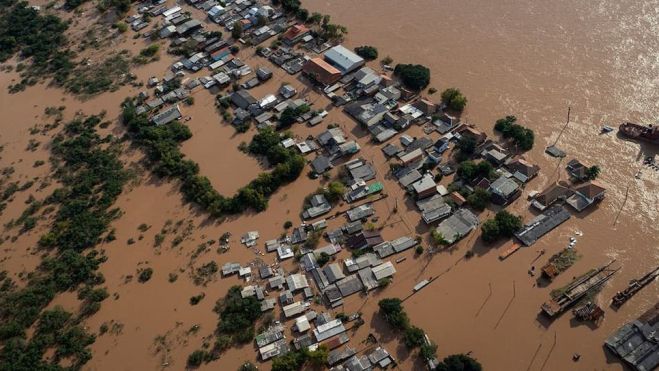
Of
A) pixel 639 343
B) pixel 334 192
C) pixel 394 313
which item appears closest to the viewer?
pixel 639 343

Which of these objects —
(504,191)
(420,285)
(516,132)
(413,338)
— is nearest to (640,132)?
(516,132)

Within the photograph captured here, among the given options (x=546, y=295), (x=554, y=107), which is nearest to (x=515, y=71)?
(x=554, y=107)

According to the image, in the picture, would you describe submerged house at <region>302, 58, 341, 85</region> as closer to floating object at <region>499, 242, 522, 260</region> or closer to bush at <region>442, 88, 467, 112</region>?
bush at <region>442, 88, 467, 112</region>

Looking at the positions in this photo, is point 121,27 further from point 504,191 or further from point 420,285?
point 504,191

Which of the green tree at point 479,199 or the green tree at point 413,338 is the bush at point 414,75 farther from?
the green tree at point 413,338

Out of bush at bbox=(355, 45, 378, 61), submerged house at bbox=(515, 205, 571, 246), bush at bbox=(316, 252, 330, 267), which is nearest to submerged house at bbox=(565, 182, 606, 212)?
submerged house at bbox=(515, 205, 571, 246)

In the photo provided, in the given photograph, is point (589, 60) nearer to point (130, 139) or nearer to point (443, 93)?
point (443, 93)
